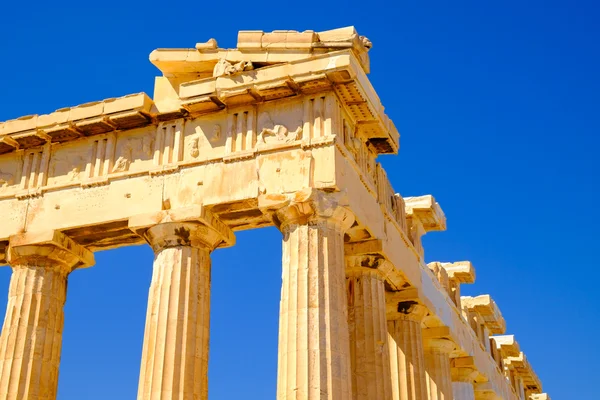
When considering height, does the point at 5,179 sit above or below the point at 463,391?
above

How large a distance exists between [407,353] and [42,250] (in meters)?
11.3

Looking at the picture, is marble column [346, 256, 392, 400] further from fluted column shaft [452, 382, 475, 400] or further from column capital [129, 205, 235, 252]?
fluted column shaft [452, 382, 475, 400]

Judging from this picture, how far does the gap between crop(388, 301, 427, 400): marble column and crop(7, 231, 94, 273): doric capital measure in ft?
32.4

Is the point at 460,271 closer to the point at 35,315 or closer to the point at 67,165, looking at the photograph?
the point at 67,165

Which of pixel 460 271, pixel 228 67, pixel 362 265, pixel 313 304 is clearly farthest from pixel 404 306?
pixel 228 67

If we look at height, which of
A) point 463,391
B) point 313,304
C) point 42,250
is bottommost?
point 313,304

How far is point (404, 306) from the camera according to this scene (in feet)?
91.7

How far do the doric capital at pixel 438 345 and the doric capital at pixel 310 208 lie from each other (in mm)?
10656

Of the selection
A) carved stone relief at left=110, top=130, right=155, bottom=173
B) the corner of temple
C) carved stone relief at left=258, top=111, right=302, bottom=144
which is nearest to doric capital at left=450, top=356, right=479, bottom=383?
the corner of temple

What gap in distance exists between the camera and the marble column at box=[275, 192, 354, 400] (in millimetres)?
20094

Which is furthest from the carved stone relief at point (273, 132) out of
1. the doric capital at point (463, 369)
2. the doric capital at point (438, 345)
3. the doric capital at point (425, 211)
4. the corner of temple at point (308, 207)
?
the doric capital at point (463, 369)

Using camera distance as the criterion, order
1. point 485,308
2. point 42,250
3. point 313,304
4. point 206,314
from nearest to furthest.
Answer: point 313,304 < point 206,314 < point 42,250 < point 485,308

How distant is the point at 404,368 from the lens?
90.8ft

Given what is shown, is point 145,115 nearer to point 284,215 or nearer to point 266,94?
point 266,94
